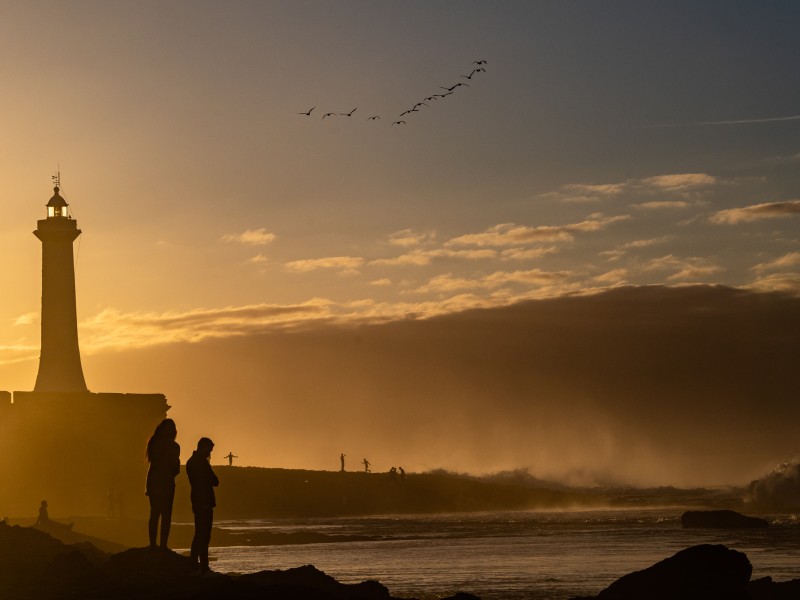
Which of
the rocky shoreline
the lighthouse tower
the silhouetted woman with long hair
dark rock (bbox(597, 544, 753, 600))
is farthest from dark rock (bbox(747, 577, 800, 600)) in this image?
the lighthouse tower

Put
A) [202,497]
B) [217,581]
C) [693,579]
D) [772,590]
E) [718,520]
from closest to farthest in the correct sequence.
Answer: [217,581]
[202,497]
[693,579]
[772,590]
[718,520]

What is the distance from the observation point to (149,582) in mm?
18203

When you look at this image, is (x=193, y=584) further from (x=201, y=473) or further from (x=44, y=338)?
(x=44, y=338)

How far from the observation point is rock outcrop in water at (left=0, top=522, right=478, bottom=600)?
17516 millimetres

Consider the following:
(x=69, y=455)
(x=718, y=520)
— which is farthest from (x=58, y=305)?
(x=718, y=520)

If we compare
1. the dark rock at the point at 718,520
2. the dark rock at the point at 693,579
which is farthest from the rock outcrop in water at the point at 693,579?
the dark rock at the point at 718,520

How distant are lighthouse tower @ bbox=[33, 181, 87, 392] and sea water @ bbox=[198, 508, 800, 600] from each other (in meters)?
13.7

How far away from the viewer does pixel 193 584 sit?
1802cm

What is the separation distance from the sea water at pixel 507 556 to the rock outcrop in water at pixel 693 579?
5.71 meters

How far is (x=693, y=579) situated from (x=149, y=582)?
854 centimetres

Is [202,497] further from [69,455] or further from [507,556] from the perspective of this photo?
[69,455]

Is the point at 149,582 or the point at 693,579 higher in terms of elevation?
the point at 149,582

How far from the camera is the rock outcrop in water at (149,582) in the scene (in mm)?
17516

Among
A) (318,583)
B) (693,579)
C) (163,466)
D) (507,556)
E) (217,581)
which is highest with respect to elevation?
(163,466)
